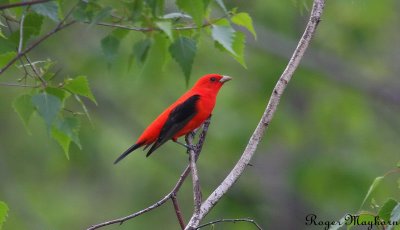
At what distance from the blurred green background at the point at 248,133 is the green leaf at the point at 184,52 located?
28.5ft

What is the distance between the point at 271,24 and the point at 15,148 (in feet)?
16.7

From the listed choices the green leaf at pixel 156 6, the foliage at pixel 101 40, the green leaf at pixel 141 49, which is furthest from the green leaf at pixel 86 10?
the green leaf at pixel 141 49

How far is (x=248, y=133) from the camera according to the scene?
13.7 metres

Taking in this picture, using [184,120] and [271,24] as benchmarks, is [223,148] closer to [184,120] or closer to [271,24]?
[271,24]

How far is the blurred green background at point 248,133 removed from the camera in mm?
13523

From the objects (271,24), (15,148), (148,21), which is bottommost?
(15,148)

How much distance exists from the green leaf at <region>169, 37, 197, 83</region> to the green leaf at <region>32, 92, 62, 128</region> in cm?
66

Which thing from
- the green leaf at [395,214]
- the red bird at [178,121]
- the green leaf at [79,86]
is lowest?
the red bird at [178,121]

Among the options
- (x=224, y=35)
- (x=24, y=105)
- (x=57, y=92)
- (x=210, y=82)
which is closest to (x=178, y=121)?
(x=210, y=82)

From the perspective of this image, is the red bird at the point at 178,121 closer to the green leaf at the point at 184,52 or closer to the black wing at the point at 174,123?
the black wing at the point at 174,123

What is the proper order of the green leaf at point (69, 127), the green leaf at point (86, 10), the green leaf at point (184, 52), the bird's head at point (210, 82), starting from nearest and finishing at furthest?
the green leaf at point (86, 10), the green leaf at point (69, 127), the green leaf at point (184, 52), the bird's head at point (210, 82)

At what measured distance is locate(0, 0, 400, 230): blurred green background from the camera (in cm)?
1352

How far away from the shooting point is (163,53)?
14.2ft

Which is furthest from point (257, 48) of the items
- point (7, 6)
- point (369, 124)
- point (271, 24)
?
point (7, 6)
